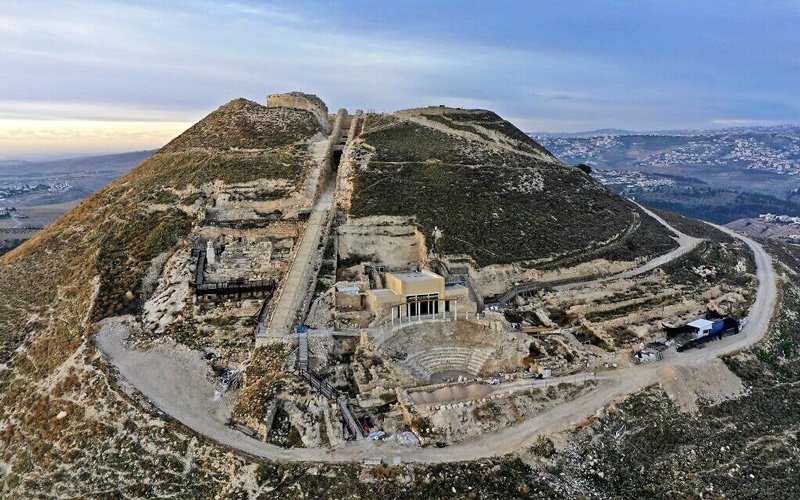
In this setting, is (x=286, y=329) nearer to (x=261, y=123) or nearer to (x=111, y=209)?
(x=111, y=209)

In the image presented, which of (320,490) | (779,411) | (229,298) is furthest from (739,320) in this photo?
(229,298)

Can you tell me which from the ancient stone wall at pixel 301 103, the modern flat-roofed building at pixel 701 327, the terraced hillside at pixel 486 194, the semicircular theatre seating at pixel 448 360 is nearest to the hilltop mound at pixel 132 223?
the ancient stone wall at pixel 301 103

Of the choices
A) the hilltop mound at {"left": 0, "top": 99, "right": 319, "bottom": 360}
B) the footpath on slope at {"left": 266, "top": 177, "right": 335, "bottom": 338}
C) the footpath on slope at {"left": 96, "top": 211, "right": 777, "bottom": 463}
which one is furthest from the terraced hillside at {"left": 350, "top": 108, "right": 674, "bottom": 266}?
the footpath on slope at {"left": 96, "top": 211, "right": 777, "bottom": 463}

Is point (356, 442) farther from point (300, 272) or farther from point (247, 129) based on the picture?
point (247, 129)

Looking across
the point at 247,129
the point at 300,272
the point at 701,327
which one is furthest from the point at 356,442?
the point at 247,129

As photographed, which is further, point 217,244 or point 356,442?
point 217,244
